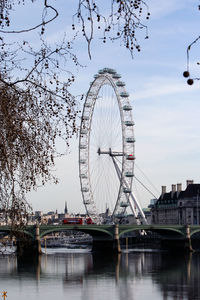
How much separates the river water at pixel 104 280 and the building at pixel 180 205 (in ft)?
192

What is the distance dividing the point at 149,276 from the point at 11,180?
47.2 m

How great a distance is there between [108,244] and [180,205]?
146 ft

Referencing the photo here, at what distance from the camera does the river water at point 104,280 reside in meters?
42.1

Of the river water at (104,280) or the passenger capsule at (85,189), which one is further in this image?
the passenger capsule at (85,189)

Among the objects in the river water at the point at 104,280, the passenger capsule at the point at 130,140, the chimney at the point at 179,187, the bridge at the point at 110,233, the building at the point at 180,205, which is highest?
the passenger capsule at the point at 130,140

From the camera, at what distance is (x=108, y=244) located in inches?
3578

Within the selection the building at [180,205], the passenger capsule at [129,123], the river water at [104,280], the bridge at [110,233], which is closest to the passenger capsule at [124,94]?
the passenger capsule at [129,123]

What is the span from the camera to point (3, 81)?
26.3 feet

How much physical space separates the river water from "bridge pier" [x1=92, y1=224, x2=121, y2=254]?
1325cm

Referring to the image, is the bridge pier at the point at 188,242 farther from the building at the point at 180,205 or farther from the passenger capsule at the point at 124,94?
the building at the point at 180,205

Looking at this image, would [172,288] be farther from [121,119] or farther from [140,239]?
[140,239]

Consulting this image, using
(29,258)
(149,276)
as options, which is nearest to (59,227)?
(29,258)

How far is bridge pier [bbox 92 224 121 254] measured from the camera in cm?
8506

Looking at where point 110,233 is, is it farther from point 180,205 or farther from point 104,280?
point 180,205
